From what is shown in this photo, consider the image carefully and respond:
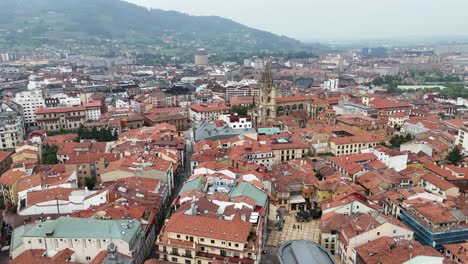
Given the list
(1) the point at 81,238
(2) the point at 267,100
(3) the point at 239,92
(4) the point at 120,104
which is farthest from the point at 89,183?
(3) the point at 239,92

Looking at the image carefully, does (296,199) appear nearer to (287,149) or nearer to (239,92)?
(287,149)

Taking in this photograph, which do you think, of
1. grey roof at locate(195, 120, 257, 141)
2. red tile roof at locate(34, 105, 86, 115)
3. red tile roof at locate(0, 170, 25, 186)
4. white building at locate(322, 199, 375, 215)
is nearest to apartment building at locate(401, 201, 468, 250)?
white building at locate(322, 199, 375, 215)

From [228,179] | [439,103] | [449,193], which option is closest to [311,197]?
[228,179]

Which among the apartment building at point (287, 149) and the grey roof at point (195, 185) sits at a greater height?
the grey roof at point (195, 185)

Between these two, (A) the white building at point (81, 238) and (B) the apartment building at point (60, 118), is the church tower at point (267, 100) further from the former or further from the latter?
(A) the white building at point (81, 238)

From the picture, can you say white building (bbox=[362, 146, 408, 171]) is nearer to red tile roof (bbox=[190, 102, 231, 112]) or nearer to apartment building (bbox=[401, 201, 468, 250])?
apartment building (bbox=[401, 201, 468, 250])

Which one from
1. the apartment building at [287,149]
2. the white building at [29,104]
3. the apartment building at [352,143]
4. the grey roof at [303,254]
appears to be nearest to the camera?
the grey roof at [303,254]

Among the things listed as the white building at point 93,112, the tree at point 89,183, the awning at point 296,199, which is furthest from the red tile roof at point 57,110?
the awning at point 296,199
